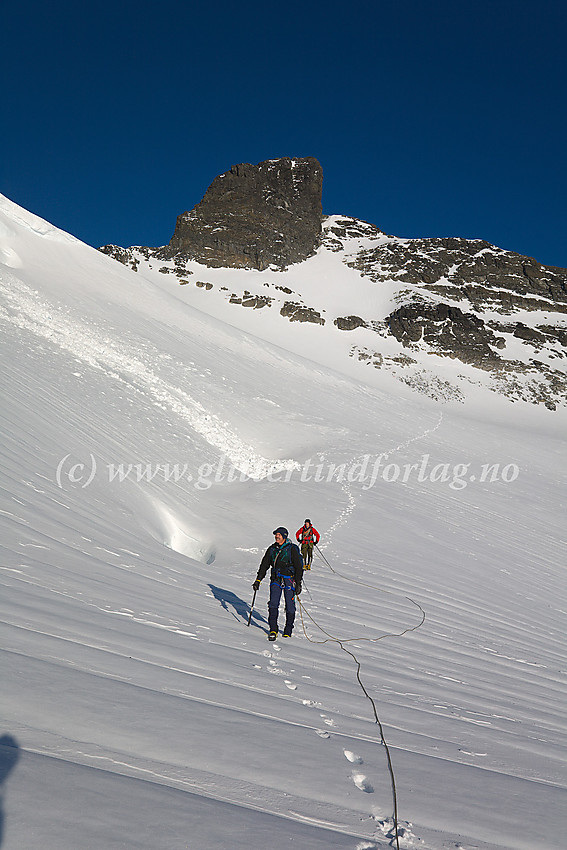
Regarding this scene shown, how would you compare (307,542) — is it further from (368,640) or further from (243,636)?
(243,636)

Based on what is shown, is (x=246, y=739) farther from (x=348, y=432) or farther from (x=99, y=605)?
(x=348, y=432)

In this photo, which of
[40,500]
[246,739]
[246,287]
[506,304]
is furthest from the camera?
[506,304]

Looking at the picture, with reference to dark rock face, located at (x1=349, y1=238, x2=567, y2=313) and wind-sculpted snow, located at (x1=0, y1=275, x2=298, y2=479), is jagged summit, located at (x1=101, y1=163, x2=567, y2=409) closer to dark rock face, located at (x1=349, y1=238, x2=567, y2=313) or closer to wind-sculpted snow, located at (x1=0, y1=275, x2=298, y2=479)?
dark rock face, located at (x1=349, y1=238, x2=567, y2=313)

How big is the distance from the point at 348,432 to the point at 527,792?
18.0 metres

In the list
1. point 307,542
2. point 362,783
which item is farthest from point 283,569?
point 307,542

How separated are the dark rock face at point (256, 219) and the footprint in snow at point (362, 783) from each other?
242 feet

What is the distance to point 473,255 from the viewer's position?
79688mm

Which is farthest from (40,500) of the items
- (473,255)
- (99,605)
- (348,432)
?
(473,255)

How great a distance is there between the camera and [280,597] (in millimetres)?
5301

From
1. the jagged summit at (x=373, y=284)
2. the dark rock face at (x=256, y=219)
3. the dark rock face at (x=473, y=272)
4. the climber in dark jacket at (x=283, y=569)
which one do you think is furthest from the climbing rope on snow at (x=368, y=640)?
the dark rock face at (x=256, y=219)

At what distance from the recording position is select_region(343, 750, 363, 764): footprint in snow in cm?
261

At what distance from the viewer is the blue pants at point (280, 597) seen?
16.4 ft

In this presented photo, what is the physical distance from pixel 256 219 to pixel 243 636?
88675 millimetres

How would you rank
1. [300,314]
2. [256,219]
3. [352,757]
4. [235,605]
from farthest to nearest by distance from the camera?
[256,219], [300,314], [235,605], [352,757]
